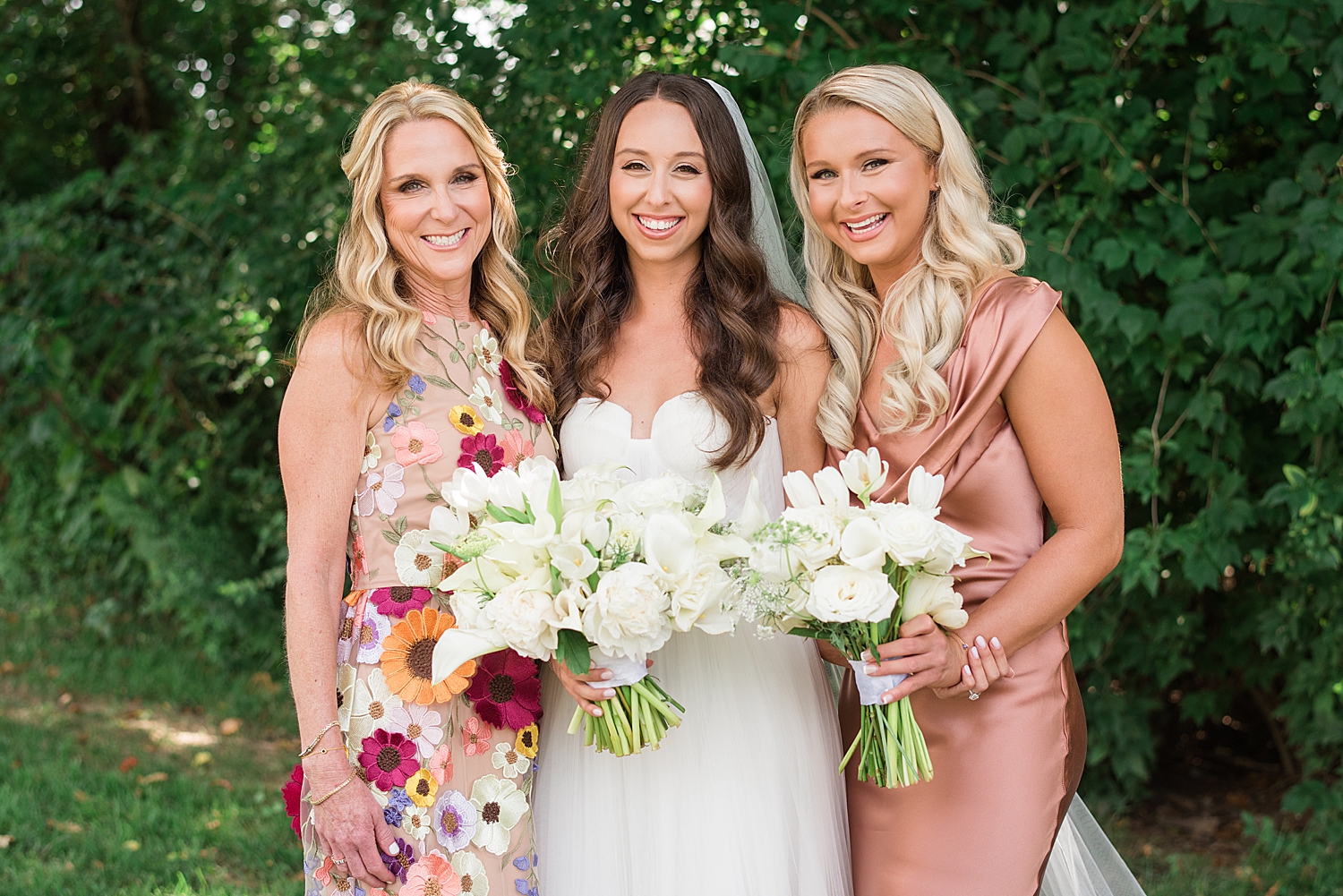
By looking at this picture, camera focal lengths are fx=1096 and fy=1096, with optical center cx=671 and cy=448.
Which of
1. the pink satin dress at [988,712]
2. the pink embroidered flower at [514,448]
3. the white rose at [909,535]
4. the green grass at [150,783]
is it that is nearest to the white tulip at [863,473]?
the white rose at [909,535]

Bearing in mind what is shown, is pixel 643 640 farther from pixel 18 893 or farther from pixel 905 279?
pixel 18 893

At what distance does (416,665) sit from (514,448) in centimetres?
55

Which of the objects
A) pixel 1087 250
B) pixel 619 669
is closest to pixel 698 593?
pixel 619 669

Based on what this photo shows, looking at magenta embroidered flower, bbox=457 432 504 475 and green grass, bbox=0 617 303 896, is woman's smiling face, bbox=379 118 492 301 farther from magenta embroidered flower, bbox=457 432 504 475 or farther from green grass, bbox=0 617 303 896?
green grass, bbox=0 617 303 896

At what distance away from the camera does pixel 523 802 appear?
2451mm

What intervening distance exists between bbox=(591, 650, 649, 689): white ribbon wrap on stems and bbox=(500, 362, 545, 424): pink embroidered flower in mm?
776

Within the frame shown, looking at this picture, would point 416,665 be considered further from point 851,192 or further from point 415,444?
point 851,192

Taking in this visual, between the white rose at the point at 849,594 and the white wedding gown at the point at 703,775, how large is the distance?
46 centimetres

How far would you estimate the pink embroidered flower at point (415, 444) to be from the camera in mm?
2461

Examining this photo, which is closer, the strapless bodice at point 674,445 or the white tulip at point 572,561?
the white tulip at point 572,561

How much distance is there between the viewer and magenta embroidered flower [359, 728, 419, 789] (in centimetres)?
236

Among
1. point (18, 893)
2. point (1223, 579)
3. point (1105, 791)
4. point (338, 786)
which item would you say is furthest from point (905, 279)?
point (18, 893)

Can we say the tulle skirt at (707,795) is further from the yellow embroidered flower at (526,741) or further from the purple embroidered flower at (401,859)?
the purple embroidered flower at (401,859)

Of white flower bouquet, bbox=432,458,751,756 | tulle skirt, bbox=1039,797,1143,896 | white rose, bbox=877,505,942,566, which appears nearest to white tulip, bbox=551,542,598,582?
white flower bouquet, bbox=432,458,751,756
